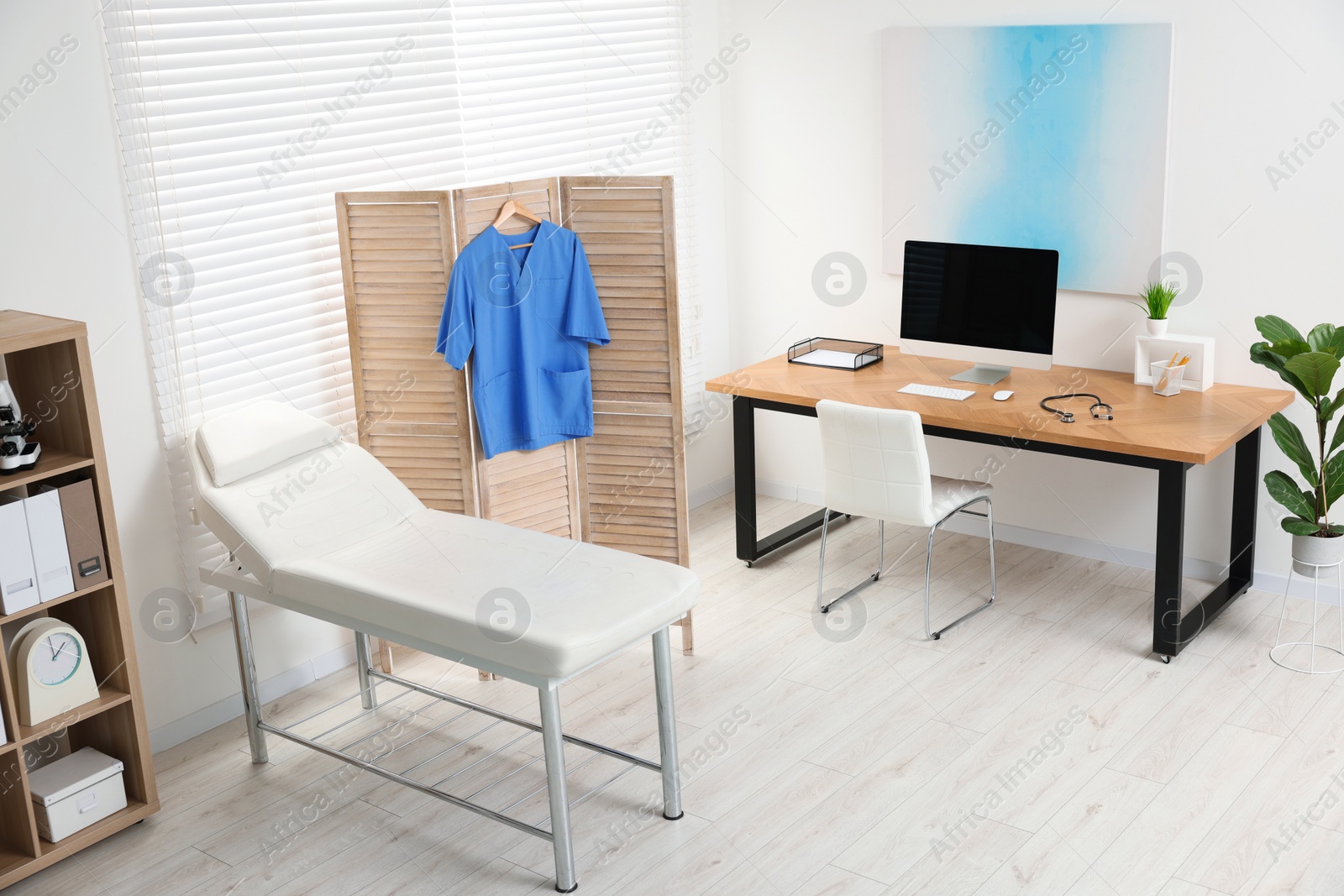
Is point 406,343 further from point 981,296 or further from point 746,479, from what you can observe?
point 981,296

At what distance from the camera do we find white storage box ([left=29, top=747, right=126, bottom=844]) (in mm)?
2945

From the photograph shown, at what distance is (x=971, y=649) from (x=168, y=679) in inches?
95.0

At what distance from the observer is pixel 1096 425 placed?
3.69 m

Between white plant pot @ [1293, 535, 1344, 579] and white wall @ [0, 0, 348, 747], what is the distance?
3196 mm

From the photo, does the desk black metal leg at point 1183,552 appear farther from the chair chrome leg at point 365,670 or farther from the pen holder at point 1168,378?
the chair chrome leg at point 365,670

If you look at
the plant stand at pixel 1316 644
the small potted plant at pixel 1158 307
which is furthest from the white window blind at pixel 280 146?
the plant stand at pixel 1316 644

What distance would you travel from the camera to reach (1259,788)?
9.95ft

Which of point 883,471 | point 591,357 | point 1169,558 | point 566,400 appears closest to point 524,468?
point 566,400

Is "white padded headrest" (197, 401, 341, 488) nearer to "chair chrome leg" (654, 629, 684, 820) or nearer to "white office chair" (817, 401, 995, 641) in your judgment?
"chair chrome leg" (654, 629, 684, 820)

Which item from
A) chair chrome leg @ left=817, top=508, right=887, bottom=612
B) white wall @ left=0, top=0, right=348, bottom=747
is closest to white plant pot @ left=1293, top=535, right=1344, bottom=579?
chair chrome leg @ left=817, top=508, right=887, bottom=612

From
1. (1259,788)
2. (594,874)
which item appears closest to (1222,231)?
(1259,788)

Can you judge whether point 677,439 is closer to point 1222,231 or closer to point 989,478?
point 989,478

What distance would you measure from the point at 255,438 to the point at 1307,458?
300cm

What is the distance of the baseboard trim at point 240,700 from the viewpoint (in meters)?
3.51
